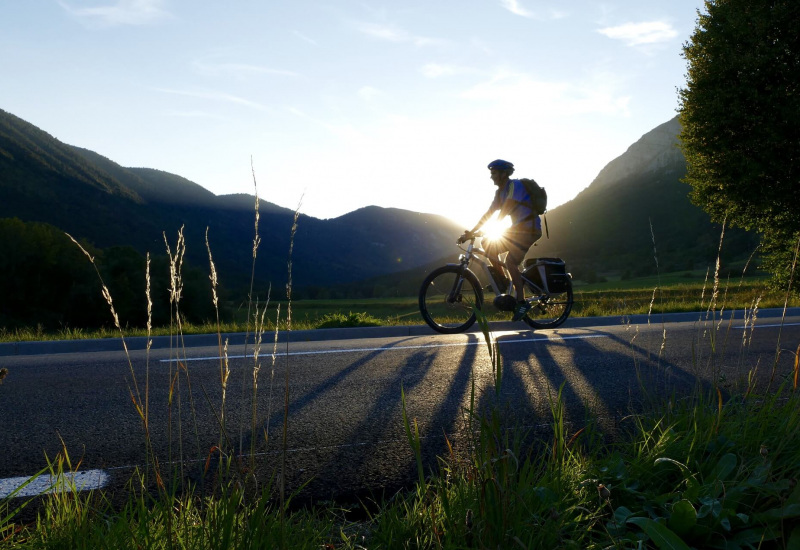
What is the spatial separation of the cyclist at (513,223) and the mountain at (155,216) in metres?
41.3

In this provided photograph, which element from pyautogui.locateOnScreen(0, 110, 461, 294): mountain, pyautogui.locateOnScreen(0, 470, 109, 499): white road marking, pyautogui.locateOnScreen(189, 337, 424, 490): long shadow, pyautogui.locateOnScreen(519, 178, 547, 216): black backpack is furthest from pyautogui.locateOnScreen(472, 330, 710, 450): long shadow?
pyautogui.locateOnScreen(0, 110, 461, 294): mountain

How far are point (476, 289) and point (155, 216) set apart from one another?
12927 centimetres

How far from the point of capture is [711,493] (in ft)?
8.25

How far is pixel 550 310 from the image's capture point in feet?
36.1

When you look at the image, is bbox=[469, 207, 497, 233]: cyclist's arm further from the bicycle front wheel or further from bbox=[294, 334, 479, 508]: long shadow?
bbox=[294, 334, 479, 508]: long shadow

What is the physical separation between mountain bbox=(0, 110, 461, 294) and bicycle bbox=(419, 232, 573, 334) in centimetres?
Answer: 4088

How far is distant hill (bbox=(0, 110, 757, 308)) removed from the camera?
91375 millimetres

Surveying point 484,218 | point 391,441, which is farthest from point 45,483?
point 484,218

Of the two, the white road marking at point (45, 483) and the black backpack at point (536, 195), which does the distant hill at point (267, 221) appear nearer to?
the black backpack at point (536, 195)

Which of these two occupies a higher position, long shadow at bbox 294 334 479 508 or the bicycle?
the bicycle

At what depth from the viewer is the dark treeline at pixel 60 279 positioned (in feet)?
164

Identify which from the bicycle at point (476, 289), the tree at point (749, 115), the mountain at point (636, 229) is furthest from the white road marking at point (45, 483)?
the mountain at point (636, 229)

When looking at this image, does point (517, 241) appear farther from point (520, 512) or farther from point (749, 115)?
point (749, 115)

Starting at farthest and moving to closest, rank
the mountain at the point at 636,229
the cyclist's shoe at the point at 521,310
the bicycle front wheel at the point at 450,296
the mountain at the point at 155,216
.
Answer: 1. the mountain at the point at 155,216
2. the mountain at the point at 636,229
3. the cyclist's shoe at the point at 521,310
4. the bicycle front wheel at the point at 450,296
